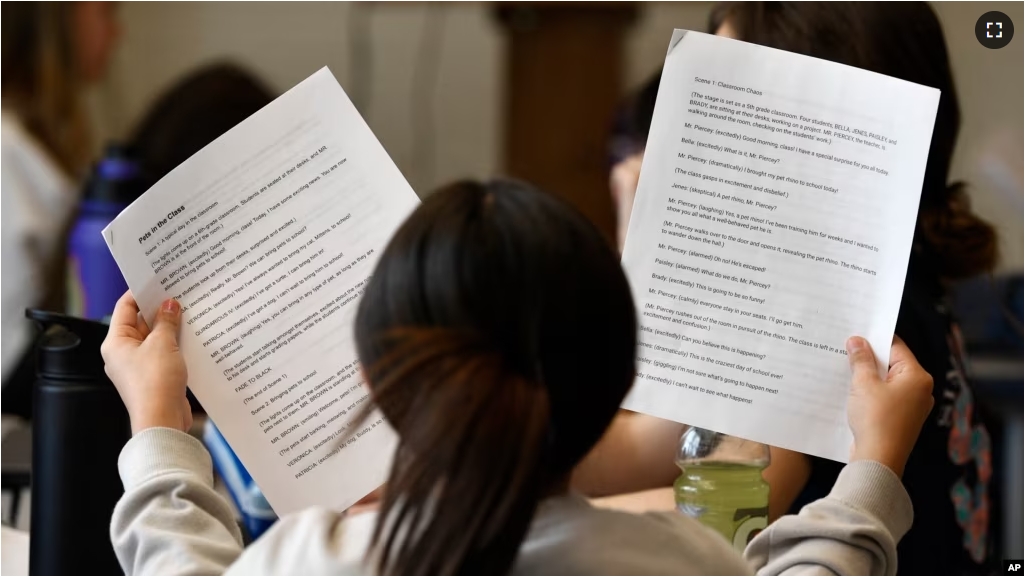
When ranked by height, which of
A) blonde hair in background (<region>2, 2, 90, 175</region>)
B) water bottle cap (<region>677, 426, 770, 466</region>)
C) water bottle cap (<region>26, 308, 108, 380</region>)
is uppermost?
blonde hair in background (<region>2, 2, 90, 175</region>)

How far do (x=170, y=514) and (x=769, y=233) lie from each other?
0.45 metres

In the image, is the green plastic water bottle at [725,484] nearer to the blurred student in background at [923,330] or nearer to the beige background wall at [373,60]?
the blurred student in background at [923,330]

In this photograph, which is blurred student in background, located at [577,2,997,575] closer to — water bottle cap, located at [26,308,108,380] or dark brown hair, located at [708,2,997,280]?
dark brown hair, located at [708,2,997,280]

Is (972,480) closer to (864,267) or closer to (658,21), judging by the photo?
(864,267)

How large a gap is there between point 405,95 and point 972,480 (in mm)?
2158

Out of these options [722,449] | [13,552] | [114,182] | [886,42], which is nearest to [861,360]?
[722,449]

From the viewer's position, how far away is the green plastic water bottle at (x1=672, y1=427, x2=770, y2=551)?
2.70ft

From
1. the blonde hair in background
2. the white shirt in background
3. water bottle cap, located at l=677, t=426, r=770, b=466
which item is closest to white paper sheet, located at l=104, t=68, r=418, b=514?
water bottle cap, located at l=677, t=426, r=770, b=466

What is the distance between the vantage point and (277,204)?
78 centimetres

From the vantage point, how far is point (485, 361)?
57cm

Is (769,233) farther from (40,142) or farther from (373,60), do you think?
(373,60)

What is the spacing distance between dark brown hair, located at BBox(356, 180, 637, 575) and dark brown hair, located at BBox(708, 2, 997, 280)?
18.1 inches

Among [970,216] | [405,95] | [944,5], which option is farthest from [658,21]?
[970,216]

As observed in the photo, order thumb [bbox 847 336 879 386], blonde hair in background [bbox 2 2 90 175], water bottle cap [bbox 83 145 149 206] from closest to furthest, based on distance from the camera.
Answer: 1. thumb [bbox 847 336 879 386]
2. water bottle cap [bbox 83 145 149 206]
3. blonde hair in background [bbox 2 2 90 175]
